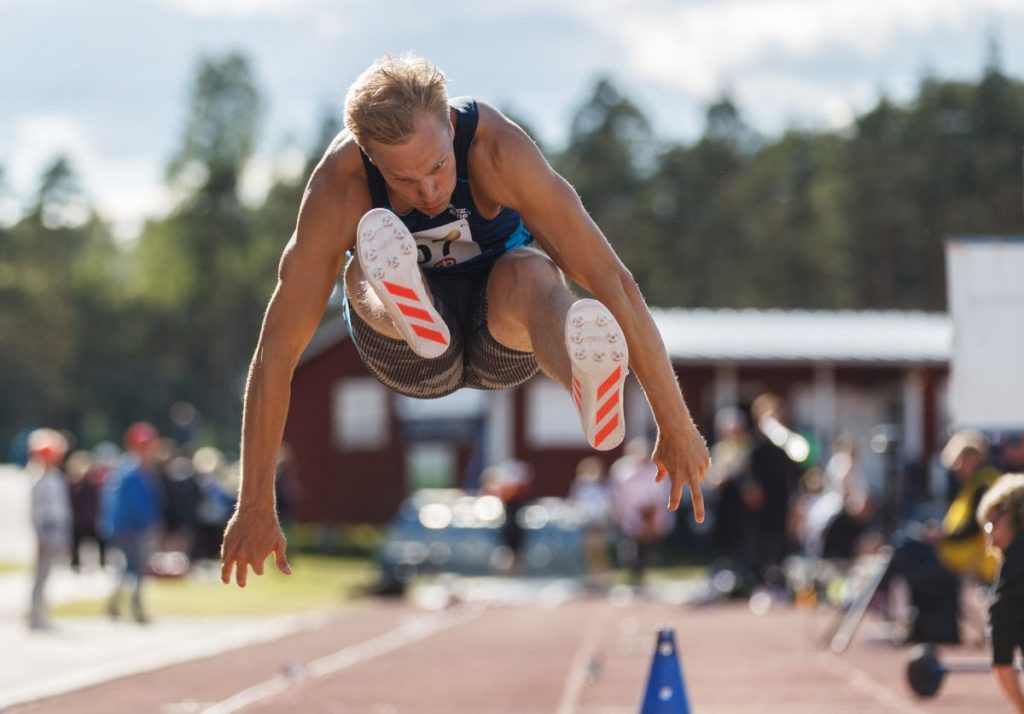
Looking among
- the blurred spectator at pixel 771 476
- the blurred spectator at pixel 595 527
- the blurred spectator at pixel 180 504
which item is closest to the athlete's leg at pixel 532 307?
the blurred spectator at pixel 771 476

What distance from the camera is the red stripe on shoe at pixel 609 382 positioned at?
5311 millimetres

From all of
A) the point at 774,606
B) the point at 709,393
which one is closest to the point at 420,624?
the point at 774,606

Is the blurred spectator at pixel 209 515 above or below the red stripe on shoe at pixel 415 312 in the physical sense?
below

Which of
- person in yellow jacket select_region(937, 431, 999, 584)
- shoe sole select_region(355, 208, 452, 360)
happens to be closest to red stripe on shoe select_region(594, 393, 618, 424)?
shoe sole select_region(355, 208, 452, 360)

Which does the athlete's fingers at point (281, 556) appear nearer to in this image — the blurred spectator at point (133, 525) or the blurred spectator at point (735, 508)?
the blurred spectator at point (133, 525)

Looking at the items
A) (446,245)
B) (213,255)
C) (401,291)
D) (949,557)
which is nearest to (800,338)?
(949,557)

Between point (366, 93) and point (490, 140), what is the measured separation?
0.56 metres

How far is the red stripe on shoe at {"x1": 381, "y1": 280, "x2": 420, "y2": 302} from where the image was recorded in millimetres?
5383

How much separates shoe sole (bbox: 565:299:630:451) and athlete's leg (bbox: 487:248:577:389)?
17 cm

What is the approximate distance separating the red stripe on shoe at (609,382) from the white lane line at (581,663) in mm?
4917

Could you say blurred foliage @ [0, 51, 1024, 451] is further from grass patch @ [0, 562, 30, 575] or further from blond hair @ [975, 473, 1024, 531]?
blond hair @ [975, 473, 1024, 531]

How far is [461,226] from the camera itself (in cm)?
589

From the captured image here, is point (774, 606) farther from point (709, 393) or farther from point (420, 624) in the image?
point (709, 393)

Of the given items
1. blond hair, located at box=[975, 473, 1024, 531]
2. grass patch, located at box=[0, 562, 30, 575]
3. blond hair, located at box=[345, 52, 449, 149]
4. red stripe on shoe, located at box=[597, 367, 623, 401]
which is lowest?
grass patch, located at box=[0, 562, 30, 575]
